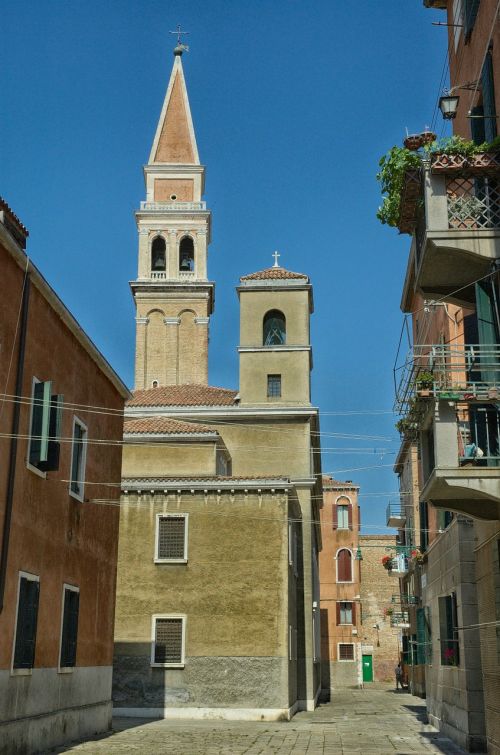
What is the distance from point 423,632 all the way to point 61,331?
13946 mm

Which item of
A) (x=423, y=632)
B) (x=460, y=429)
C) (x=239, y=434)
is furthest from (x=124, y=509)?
(x=460, y=429)

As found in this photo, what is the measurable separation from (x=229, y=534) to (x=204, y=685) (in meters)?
4.19

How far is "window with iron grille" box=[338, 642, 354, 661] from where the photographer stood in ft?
180

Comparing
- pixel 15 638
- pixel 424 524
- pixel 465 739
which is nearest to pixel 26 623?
pixel 15 638

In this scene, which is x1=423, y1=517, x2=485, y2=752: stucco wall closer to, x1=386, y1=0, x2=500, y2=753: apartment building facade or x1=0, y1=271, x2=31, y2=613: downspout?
x1=386, y1=0, x2=500, y2=753: apartment building facade

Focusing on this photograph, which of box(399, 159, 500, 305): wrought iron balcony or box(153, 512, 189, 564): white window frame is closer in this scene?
box(399, 159, 500, 305): wrought iron balcony

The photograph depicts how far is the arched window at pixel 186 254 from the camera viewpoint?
58.5 meters

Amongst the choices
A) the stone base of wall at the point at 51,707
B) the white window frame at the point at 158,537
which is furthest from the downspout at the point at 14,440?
the white window frame at the point at 158,537

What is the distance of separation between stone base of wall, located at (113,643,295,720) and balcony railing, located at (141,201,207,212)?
38.4m

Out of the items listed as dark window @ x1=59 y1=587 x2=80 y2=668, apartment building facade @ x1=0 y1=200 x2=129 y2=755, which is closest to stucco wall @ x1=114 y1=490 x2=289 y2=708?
apartment building facade @ x1=0 y1=200 x2=129 y2=755

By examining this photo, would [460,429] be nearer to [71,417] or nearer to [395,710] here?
[71,417]

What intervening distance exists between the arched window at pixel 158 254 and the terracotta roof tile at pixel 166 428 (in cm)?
2797

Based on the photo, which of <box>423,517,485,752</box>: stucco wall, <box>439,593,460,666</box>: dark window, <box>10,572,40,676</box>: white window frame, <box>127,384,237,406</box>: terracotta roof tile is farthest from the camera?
<box>127,384,237,406</box>: terracotta roof tile

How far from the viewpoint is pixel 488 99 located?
13359 mm
